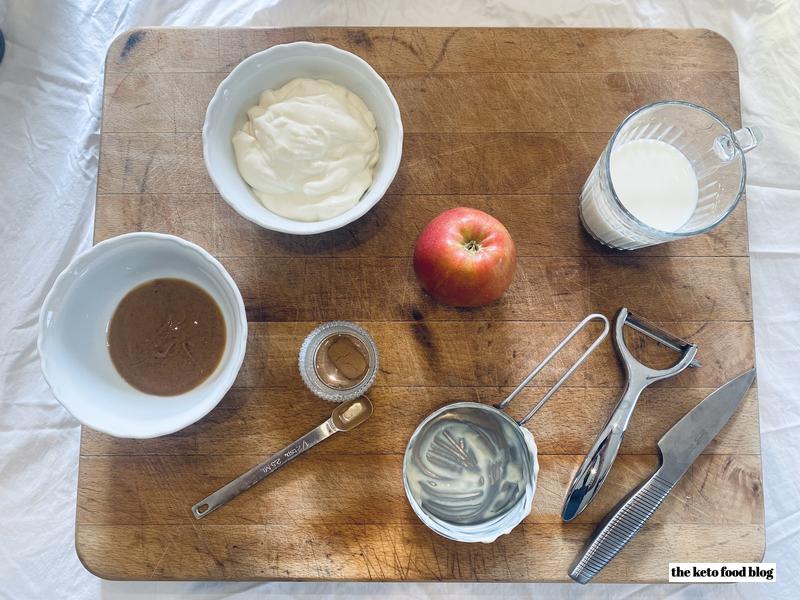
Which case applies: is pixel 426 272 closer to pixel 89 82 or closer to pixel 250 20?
pixel 250 20

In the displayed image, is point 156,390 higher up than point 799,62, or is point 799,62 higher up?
point 799,62

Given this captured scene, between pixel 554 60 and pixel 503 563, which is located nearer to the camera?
pixel 503 563

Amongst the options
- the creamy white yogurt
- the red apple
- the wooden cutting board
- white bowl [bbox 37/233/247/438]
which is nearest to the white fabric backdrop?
the wooden cutting board

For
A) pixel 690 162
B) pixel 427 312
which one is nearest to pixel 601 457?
pixel 427 312

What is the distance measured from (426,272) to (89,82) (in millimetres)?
979

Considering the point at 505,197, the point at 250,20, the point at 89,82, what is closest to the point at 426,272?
the point at 505,197

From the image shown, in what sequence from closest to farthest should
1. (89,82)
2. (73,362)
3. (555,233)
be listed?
(73,362) → (555,233) → (89,82)

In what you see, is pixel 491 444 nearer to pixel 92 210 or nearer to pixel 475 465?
pixel 475 465

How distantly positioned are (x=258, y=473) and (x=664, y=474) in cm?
72

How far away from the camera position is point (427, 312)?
1136mm

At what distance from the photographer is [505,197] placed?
3.83 feet

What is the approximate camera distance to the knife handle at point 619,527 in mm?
1053

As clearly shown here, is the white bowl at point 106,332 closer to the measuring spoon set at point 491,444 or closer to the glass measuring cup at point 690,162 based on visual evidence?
the measuring spoon set at point 491,444

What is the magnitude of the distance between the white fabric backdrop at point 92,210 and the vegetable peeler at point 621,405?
0.35m
